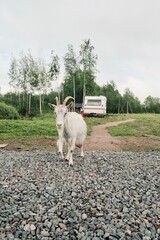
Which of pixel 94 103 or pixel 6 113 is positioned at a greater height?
pixel 94 103

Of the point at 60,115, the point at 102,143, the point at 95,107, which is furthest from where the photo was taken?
the point at 95,107

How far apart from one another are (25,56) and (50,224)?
Answer: 64830 millimetres

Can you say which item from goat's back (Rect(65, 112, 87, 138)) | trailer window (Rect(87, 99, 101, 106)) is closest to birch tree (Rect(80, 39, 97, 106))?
trailer window (Rect(87, 99, 101, 106))

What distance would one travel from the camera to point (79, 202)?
7254 millimetres

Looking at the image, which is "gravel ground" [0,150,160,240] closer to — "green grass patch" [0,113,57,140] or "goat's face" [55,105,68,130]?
"goat's face" [55,105,68,130]

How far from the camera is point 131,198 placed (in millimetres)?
7648

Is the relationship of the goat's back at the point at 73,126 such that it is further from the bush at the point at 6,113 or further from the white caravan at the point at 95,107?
the white caravan at the point at 95,107

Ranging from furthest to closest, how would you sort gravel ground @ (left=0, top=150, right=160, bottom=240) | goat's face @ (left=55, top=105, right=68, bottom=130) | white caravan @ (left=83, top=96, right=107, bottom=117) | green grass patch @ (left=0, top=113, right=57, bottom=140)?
white caravan @ (left=83, top=96, right=107, bottom=117) → green grass patch @ (left=0, top=113, right=57, bottom=140) → goat's face @ (left=55, top=105, right=68, bottom=130) → gravel ground @ (left=0, top=150, right=160, bottom=240)

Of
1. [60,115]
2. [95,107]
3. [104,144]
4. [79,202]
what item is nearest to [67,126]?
[60,115]

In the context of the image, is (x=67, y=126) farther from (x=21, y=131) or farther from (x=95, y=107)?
(x=95, y=107)

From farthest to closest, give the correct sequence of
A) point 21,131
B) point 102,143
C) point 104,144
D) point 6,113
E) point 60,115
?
point 6,113
point 21,131
point 102,143
point 104,144
point 60,115

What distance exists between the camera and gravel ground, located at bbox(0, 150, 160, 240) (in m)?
5.77

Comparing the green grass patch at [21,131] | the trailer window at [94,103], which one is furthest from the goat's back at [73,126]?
the trailer window at [94,103]

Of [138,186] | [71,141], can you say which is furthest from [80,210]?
[71,141]
